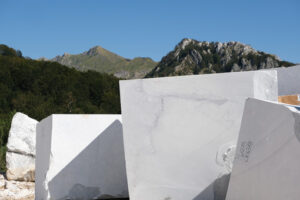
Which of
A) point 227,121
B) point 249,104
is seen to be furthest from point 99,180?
point 249,104

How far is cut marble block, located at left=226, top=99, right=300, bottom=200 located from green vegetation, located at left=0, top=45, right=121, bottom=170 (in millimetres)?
21990

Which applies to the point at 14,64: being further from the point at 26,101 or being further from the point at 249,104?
the point at 249,104

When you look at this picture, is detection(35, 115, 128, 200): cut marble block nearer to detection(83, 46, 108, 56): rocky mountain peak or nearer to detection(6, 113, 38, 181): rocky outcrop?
detection(6, 113, 38, 181): rocky outcrop

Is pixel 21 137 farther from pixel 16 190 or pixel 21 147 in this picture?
pixel 16 190

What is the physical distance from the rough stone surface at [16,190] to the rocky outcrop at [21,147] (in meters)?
0.64

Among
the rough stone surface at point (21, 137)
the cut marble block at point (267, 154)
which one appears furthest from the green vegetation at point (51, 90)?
the cut marble block at point (267, 154)

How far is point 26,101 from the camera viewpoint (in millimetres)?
26016

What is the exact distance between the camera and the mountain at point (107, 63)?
120 metres

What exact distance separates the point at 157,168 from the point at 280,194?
1.91 m

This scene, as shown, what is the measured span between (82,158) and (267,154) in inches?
157

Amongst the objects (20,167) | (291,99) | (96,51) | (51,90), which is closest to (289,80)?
(291,99)

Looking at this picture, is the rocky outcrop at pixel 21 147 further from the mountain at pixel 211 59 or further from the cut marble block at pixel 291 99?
the mountain at pixel 211 59

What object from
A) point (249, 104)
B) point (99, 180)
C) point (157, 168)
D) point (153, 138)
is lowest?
point (99, 180)

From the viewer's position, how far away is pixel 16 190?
31.8 feet
